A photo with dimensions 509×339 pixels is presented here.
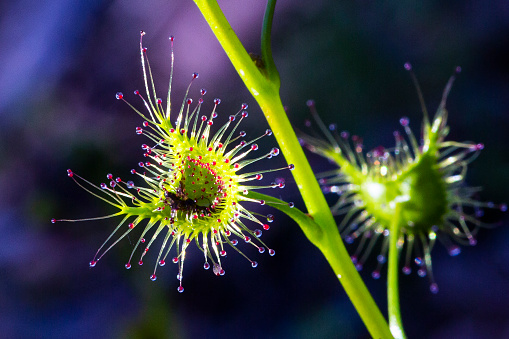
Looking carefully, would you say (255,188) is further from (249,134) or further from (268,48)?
(249,134)

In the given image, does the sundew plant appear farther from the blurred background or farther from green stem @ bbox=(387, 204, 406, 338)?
the blurred background

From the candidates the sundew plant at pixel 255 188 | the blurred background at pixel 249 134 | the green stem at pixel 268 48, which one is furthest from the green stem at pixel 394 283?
the blurred background at pixel 249 134

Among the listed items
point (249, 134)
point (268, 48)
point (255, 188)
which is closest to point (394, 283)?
point (255, 188)

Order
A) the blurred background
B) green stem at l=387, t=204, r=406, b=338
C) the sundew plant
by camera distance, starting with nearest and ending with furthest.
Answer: the sundew plant < green stem at l=387, t=204, r=406, b=338 < the blurred background

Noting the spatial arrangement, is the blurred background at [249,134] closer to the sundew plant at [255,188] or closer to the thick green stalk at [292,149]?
the sundew plant at [255,188]

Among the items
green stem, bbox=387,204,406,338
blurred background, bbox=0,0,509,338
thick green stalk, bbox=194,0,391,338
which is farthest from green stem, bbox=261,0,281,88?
blurred background, bbox=0,0,509,338
